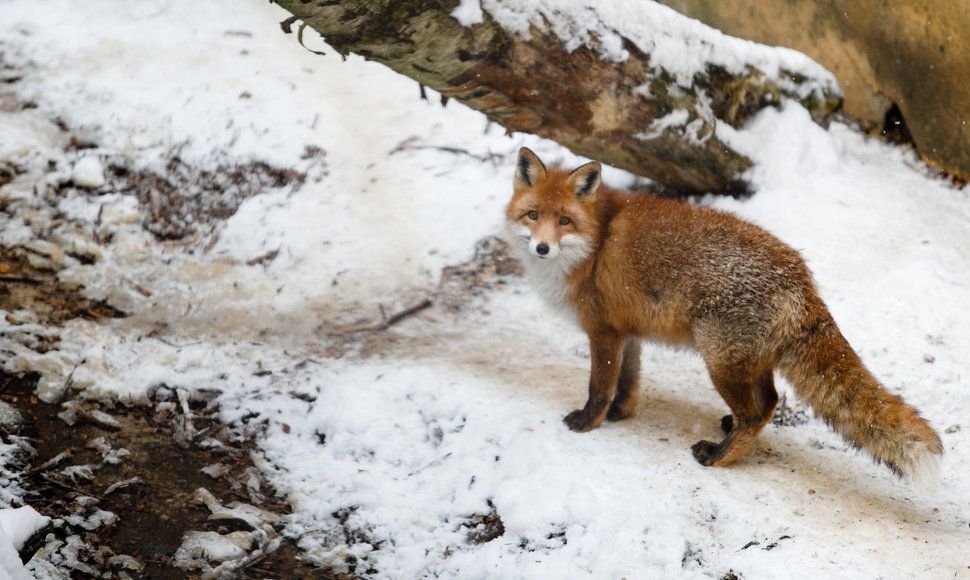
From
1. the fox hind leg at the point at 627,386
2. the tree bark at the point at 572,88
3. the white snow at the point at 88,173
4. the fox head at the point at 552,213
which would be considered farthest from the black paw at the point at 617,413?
the white snow at the point at 88,173

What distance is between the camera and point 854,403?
3346 millimetres

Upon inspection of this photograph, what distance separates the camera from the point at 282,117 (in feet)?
23.9

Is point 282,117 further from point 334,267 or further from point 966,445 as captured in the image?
point 966,445

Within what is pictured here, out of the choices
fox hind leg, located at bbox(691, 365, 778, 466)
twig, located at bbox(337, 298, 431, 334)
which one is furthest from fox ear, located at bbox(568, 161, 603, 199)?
twig, located at bbox(337, 298, 431, 334)

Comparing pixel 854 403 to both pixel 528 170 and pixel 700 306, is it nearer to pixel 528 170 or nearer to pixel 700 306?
pixel 700 306

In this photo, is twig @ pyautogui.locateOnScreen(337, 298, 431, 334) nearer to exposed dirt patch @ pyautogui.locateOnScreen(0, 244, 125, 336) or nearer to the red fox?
the red fox

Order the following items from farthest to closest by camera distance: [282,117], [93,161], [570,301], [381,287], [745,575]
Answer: [282,117], [93,161], [381,287], [570,301], [745,575]

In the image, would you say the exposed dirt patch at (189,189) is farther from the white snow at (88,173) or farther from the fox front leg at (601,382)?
the fox front leg at (601,382)

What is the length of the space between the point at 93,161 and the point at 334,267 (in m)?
2.55

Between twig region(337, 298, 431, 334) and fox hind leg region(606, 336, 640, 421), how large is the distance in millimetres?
1790

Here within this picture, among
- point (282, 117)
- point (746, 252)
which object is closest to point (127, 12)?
point (282, 117)

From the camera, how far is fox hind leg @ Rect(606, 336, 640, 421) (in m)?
4.39

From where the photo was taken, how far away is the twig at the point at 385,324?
5.26m

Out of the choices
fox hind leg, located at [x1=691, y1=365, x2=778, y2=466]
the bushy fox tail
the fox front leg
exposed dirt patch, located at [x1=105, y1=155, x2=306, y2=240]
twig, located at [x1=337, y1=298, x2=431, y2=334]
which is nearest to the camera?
the bushy fox tail
